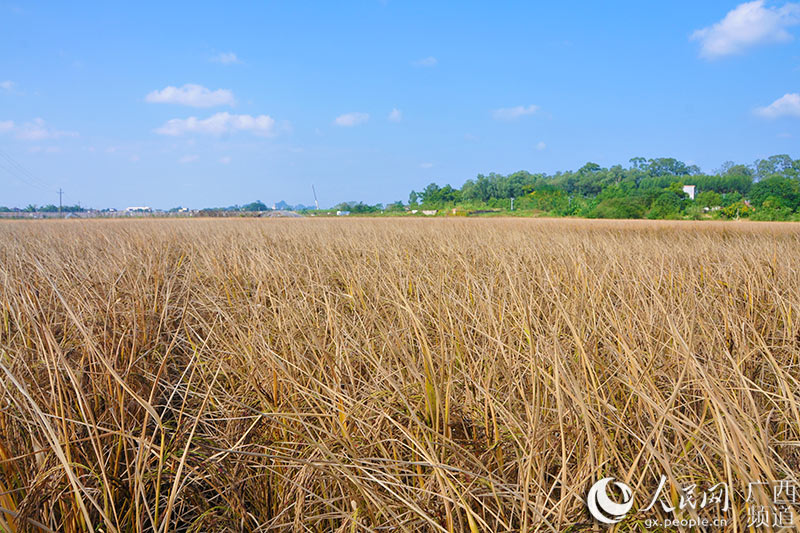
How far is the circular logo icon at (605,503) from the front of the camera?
734 mm

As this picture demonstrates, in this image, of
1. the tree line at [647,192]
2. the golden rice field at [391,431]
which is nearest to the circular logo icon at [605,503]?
the golden rice field at [391,431]

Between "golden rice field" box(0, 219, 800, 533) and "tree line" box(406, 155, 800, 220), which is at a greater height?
"tree line" box(406, 155, 800, 220)

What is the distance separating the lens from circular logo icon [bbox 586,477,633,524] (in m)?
0.73

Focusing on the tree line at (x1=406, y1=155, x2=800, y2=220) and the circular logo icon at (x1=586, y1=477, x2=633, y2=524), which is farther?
the tree line at (x1=406, y1=155, x2=800, y2=220)

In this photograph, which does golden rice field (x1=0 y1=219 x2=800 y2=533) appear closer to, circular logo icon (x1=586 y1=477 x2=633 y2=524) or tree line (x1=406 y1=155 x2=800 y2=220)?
circular logo icon (x1=586 y1=477 x2=633 y2=524)

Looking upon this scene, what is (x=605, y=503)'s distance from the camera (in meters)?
0.75

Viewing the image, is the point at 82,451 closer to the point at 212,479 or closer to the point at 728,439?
the point at 212,479

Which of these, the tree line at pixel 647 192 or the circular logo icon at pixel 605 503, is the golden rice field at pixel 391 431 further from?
the tree line at pixel 647 192

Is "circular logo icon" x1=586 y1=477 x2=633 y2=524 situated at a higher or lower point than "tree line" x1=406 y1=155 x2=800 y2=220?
lower

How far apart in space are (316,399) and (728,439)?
2.82 ft

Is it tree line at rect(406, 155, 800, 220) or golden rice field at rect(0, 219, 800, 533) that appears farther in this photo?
tree line at rect(406, 155, 800, 220)

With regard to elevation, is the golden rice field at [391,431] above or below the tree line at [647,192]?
below

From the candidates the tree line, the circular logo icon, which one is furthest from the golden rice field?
the tree line

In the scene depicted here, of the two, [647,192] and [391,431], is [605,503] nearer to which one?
[391,431]
